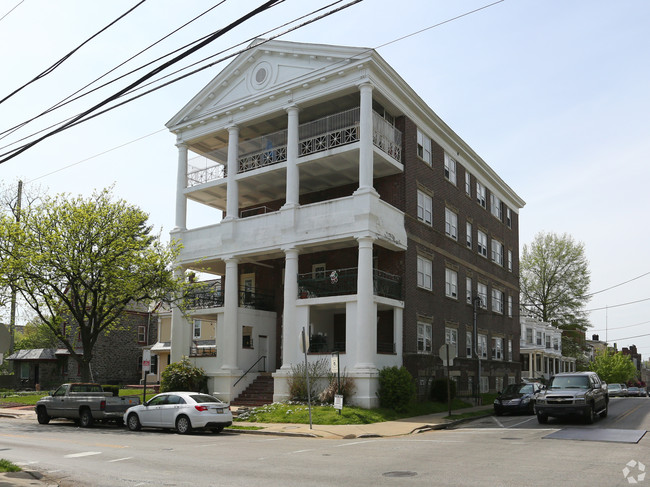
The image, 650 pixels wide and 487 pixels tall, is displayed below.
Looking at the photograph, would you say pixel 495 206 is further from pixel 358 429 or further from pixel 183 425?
pixel 183 425

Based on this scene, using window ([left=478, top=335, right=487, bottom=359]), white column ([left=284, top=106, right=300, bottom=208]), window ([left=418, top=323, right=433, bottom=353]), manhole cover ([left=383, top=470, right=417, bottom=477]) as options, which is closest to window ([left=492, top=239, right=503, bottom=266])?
window ([left=478, top=335, right=487, bottom=359])

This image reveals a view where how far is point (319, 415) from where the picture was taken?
23.4m

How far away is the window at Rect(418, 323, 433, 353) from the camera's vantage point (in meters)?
31.0

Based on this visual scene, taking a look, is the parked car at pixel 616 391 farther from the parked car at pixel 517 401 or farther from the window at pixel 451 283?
the parked car at pixel 517 401

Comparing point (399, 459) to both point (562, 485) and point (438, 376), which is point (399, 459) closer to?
point (562, 485)

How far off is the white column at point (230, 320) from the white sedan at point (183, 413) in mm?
8527

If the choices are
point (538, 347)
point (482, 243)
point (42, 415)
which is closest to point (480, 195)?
point (482, 243)

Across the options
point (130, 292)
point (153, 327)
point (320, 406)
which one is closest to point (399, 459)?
point (320, 406)

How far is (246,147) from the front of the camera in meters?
35.2

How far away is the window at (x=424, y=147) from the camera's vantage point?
32.8 m

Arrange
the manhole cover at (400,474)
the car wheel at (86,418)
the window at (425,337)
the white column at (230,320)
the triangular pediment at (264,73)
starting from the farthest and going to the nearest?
the window at (425,337), the white column at (230,320), the triangular pediment at (264,73), the car wheel at (86,418), the manhole cover at (400,474)

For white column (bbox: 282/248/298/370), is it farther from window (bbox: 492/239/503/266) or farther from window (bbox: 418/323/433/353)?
window (bbox: 492/239/503/266)

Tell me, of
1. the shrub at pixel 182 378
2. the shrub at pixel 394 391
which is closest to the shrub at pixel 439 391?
the shrub at pixel 394 391

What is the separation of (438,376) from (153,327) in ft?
111
